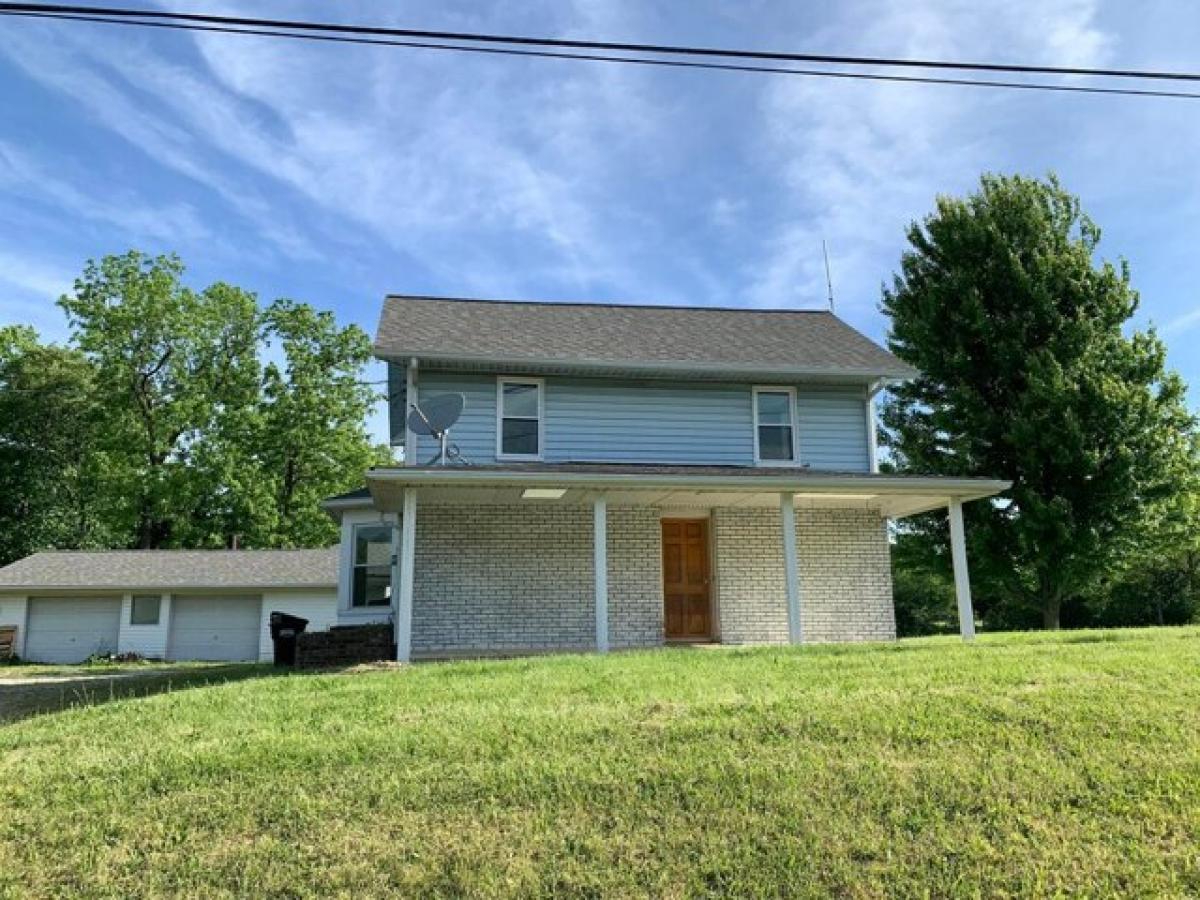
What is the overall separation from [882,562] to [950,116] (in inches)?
275

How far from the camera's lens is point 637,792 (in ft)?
16.6

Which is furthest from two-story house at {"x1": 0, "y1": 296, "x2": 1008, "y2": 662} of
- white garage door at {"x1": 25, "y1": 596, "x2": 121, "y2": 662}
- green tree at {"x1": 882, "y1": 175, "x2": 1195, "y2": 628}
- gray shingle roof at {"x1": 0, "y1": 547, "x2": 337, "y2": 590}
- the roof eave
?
white garage door at {"x1": 25, "y1": 596, "x2": 121, "y2": 662}

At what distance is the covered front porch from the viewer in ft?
40.7

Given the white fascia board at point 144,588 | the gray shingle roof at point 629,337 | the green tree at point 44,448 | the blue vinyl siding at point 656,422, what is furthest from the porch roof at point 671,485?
the green tree at point 44,448

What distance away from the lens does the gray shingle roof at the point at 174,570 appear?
25.7 metres

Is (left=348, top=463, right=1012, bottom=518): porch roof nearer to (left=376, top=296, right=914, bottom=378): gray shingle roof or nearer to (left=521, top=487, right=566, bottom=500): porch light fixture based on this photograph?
(left=521, top=487, right=566, bottom=500): porch light fixture

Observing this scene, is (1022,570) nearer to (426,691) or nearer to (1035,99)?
(1035,99)

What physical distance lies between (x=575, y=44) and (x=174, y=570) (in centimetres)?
2497

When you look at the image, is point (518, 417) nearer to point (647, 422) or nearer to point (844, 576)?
point (647, 422)

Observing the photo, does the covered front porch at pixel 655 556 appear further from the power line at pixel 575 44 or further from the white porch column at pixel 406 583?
the power line at pixel 575 44

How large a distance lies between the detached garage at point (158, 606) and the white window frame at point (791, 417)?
16425 mm

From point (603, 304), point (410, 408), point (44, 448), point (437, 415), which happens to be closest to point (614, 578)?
point (437, 415)

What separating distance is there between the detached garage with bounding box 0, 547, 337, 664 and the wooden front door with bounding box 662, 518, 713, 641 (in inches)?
600

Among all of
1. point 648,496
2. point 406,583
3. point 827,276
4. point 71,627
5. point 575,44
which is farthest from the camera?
point 71,627
